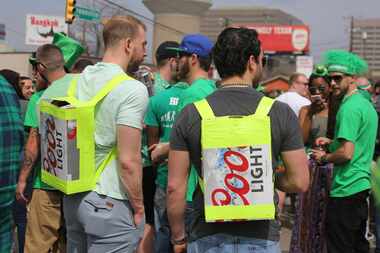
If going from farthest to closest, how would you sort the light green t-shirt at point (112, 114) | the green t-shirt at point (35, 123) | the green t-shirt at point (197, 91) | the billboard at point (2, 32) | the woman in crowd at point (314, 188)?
the billboard at point (2, 32) < the woman in crowd at point (314, 188) < the green t-shirt at point (35, 123) < the green t-shirt at point (197, 91) < the light green t-shirt at point (112, 114)

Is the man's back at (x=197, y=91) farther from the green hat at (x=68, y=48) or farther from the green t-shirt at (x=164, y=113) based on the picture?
the green hat at (x=68, y=48)

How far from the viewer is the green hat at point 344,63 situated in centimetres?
481

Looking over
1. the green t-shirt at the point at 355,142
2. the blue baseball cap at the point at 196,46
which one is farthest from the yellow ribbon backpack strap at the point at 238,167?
the green t-shirt at the point at 355,142

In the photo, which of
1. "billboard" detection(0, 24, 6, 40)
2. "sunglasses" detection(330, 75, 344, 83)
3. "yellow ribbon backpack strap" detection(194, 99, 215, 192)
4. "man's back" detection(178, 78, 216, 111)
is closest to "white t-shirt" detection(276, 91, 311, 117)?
"sunglasses" detection(330, 75, 344, 83)

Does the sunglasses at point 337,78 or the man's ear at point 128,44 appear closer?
the man's ear at point 128,44

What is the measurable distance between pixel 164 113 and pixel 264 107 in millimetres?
1782

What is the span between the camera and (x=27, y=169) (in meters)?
4.63

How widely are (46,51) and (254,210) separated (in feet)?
8.70

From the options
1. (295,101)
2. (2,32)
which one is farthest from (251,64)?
(2,32)

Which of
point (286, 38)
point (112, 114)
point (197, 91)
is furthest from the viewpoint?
point (286, 38)

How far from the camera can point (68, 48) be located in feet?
17.1

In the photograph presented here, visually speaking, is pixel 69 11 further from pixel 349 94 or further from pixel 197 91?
pixel 197 91

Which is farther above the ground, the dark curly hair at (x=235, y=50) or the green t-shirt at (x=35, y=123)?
the dark curly hair at (x=235, y=50)

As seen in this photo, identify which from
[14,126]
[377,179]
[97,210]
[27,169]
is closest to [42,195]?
[27,169]
